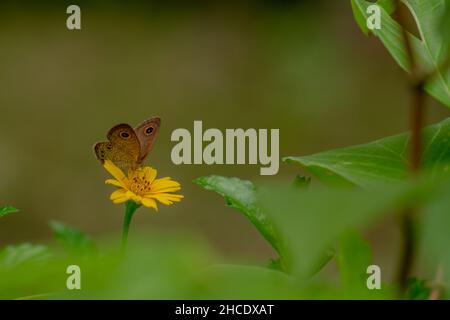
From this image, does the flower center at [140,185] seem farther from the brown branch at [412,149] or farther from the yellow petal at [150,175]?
the brown branch at [412,149]

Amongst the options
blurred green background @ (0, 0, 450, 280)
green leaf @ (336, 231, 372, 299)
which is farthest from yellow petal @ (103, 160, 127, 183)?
blurred green background @ (0, 0, 450, 280)

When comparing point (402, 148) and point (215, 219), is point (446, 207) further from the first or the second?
point (215, 219)

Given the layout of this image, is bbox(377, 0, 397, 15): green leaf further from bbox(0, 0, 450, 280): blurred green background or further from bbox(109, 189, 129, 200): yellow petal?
bbox(0, 0, 450, 280): blurred green background

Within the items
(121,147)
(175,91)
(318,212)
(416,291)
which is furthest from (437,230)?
(175,91)

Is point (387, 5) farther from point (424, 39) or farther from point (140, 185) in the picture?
point (140, 185)

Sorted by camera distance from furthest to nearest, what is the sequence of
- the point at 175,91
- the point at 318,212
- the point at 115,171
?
1. the point at 175,91
2. the point at 115,171
3. the point at 318,212
